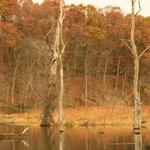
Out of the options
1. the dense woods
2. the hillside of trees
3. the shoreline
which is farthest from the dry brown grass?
the hillside of trees

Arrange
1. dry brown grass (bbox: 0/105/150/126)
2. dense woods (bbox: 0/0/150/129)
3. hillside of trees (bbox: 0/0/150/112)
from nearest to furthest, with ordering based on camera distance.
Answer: dry brown grass (bbox: 0/105/150/126) < dense woods (bbox: 0/0/150/129) < hillside of trees (bbox: 0/0/150/112)

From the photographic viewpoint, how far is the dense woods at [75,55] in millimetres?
60156

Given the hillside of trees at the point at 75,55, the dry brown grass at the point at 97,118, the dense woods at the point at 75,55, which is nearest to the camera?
the dry brown grass at the point at 97,118

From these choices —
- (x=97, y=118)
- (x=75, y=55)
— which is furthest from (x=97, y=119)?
(x=75, y=55)

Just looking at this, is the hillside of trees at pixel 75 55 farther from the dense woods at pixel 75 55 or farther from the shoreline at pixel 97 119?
the shoreline at pixel 97 119

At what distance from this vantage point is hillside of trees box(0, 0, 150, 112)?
60.4 metres

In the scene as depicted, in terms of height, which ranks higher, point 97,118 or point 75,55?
point 75,55

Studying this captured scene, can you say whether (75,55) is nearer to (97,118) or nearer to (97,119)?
(97,118)

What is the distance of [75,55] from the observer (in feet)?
226

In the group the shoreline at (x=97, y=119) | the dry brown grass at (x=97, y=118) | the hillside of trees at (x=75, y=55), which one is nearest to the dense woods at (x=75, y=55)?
the hillside of trees at (x=75, y=55)

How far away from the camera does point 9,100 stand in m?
60.5

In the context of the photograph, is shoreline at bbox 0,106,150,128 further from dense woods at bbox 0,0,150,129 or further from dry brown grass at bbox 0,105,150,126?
dense woods at bbox 0,0,150,129

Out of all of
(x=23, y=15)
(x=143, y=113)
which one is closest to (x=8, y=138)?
(x=143, y=113)

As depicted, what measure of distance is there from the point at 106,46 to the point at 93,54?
2883mm
